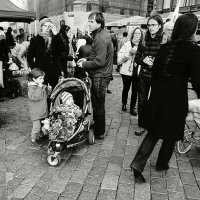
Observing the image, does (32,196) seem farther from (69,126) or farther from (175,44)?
(175,44)

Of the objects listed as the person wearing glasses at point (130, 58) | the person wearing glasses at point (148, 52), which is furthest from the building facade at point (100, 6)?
the person wearing glasses at point (148, 52)

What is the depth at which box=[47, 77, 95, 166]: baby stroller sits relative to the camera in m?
3.52

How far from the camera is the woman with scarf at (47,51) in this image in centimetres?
437

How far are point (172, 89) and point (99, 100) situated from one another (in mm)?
1628

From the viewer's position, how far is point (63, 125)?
12.1 feet

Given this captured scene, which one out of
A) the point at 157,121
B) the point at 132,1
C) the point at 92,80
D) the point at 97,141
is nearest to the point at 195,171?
the point at 157,121

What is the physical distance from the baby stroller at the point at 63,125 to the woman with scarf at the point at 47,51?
69 centimetres

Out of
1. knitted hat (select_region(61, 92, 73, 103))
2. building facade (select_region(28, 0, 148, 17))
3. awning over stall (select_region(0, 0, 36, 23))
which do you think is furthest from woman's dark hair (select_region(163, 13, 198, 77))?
building facade (select_region(28, 0, 148, 17))

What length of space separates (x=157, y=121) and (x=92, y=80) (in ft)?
5.10

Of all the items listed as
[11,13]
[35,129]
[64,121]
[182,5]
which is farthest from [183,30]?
[182,5]

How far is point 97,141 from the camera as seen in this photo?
443 cm

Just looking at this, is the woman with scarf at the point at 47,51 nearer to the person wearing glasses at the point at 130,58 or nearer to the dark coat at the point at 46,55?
the dark coat at the point at 46,55

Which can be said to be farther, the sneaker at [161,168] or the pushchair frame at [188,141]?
the pushchair frame at [188,141]

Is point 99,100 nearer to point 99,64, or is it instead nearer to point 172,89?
point 99,64
